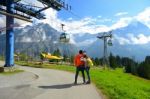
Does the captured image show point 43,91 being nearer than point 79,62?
Yes

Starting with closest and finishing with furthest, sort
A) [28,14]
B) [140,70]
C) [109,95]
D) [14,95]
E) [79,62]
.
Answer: [14,95] → [109,95] → [79,62] → [28,14] → [140,70]

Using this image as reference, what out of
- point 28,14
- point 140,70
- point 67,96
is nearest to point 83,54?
point 67,96

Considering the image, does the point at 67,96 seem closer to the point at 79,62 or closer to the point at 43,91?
the point at 43,91

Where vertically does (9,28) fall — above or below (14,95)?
above

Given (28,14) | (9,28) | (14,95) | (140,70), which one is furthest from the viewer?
(140,70)

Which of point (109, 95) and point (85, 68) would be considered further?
point (85, 68)

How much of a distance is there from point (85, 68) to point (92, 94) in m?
5.33

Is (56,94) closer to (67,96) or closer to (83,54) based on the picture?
(67,96)

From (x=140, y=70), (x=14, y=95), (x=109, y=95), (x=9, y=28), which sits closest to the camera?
(x=14, y=95)

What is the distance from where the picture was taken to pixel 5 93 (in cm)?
1728

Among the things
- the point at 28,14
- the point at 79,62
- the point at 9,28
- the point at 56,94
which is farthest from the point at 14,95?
the point at 28,14

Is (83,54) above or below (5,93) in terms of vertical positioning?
above

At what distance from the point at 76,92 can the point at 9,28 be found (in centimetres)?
2246

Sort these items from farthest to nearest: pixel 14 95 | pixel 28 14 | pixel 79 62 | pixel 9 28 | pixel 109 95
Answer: pixel 28 14, pixel 9 28, pixel 79 62, pixel 109 95, pixel 14 95
